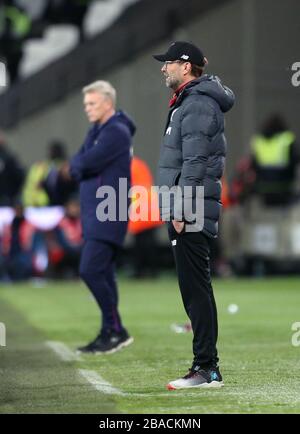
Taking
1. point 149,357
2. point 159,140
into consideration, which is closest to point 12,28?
point 159,140

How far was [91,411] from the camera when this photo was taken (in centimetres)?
734

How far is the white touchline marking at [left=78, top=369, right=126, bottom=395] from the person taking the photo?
8.23m

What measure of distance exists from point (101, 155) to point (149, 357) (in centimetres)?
167

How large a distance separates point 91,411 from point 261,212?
1365cm

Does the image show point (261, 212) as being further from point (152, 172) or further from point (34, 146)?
point (34, 146)

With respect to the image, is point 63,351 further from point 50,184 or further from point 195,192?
point 50,184

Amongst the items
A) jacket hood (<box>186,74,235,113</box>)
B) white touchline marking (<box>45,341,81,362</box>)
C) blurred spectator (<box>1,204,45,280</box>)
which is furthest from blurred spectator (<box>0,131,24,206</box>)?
jacket hood (<box>186,74,235,113</box>)

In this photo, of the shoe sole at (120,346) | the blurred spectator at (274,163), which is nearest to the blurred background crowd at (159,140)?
the blurred spectator at (274,163)

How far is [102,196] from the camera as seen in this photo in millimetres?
10836

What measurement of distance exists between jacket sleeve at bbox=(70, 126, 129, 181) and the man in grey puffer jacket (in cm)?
246

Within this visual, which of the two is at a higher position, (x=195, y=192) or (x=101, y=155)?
(x=101, y=155)

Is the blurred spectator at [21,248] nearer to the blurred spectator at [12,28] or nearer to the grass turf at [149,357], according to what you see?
the grass turf at [149,357]

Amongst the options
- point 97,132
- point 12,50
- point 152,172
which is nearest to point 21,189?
point 152,172

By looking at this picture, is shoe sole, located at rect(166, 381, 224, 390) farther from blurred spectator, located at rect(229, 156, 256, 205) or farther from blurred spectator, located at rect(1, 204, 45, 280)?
blurred spectator, located at rect(1, 204, 45, 280)
